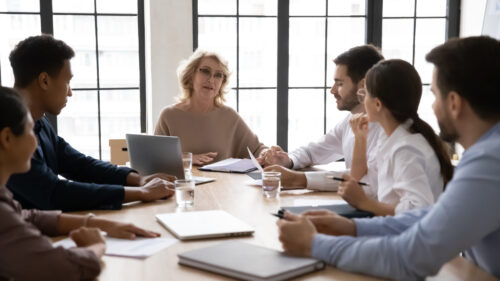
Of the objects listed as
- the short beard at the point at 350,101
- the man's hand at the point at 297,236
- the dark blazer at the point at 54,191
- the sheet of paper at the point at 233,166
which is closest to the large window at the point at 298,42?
the sheet of paper at the point at 233,166

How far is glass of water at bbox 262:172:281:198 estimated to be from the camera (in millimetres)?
2291

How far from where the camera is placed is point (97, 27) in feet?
15.3

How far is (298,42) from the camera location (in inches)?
193

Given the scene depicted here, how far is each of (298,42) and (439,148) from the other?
3.17 m

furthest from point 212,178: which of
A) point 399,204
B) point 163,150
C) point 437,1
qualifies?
point 437,1

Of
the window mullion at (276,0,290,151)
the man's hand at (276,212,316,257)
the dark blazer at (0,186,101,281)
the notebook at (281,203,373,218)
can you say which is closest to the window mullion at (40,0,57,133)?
the window mullion at (276,0,290,151)

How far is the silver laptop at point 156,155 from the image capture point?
2451 mm

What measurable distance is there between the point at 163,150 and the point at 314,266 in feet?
4.17

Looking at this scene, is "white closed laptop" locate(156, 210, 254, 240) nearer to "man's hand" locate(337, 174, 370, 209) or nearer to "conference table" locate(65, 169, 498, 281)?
"conference table" locate(65, 169, 498, 281)

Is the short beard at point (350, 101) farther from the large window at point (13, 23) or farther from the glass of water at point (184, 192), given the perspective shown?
the large window at point (13, 23)

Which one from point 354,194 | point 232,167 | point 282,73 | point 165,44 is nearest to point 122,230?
point 354,194

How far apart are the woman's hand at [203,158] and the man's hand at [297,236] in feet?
5.60

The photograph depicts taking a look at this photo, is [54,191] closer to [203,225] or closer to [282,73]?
[203,225]

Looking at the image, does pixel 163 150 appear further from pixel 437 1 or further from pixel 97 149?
pixel 437 1
